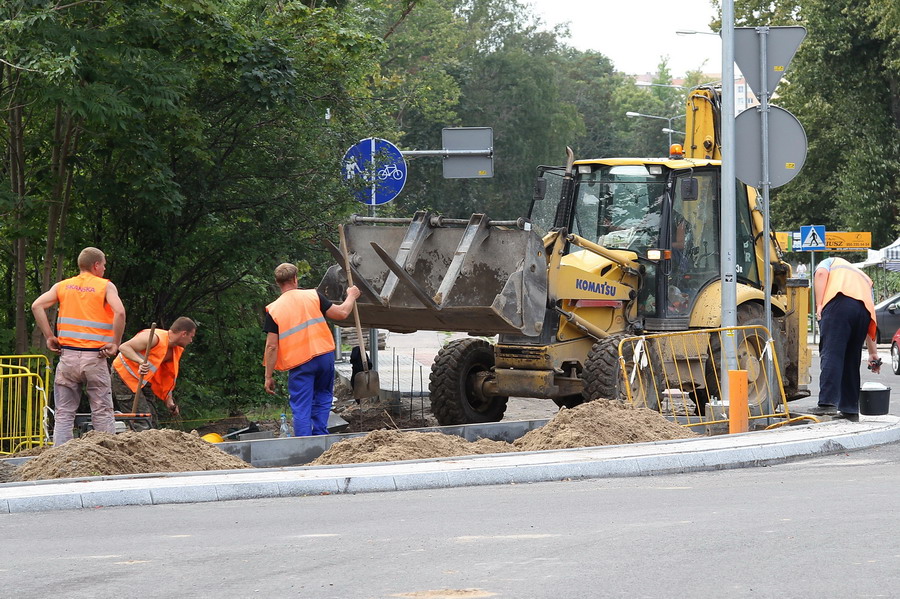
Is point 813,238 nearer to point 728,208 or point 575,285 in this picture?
point 575,285

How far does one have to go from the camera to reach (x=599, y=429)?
1092 cm

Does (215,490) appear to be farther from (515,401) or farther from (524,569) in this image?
(515,401)

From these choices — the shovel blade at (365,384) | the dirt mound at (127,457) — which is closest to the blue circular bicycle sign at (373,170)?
the shovel blade at (365,384)

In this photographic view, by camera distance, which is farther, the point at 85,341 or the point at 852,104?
the point at 852,104

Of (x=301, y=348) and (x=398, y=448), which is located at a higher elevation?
(x=301, y=348)

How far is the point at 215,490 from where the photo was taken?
8.87 meters

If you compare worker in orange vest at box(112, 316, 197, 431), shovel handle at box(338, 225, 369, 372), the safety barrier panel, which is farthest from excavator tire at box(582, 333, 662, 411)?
the safety barrier panel

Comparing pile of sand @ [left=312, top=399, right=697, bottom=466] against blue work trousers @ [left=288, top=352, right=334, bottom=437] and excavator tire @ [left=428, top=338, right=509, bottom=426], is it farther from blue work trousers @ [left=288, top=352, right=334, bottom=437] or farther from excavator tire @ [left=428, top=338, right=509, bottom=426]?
excavator tire @ [left=428, top=338, right=509, bottom=426]

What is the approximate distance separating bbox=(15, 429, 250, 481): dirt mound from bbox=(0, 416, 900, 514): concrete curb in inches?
13.0

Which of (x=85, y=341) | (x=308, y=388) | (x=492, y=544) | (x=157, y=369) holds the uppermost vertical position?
(x=85, y=341)

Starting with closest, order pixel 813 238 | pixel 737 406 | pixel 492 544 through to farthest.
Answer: pixel 492 544 → pixel 737 406 → pixel 813 238

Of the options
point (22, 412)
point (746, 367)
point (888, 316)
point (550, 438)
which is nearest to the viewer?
point (550, 438)

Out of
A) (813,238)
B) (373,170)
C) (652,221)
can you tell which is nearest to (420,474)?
(652,221)

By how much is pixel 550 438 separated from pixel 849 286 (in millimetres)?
3611
